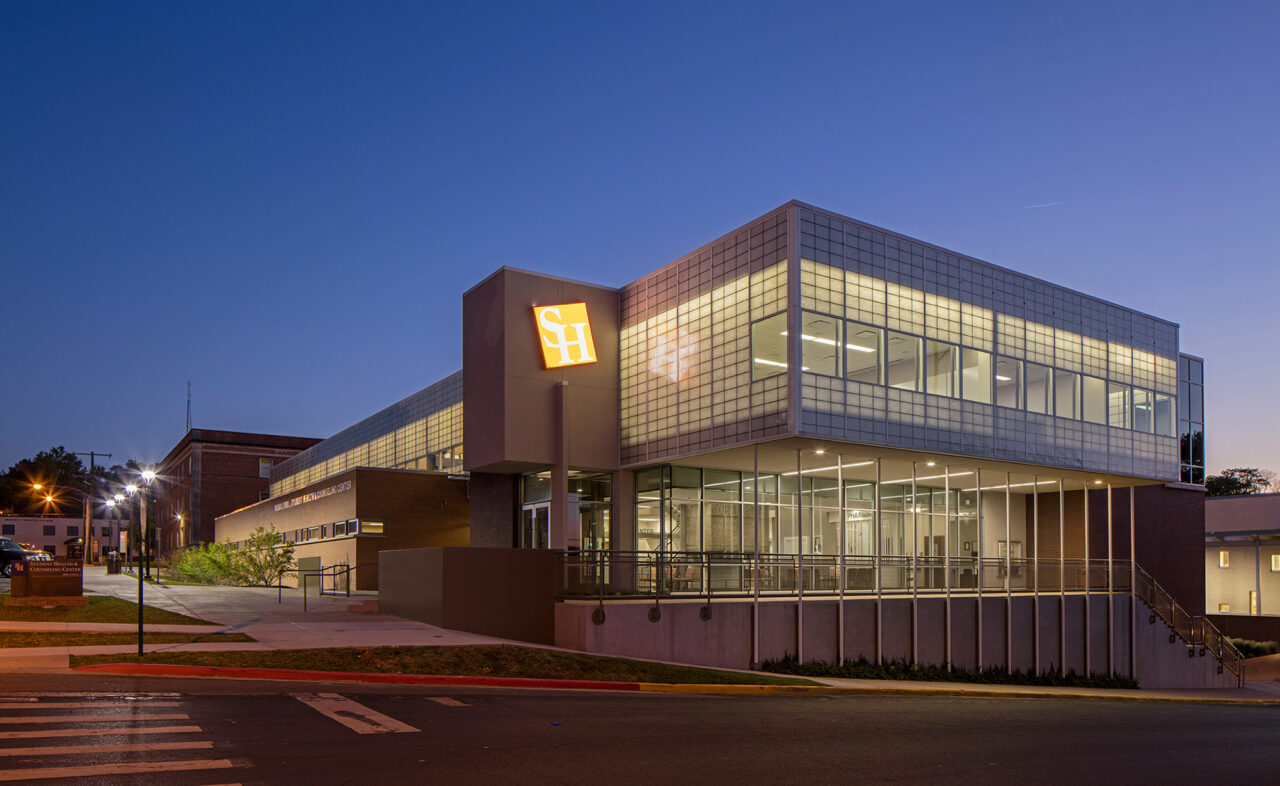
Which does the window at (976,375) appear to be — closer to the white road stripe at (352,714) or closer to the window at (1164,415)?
the window at (1164,415)

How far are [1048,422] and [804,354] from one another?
11.1 meters

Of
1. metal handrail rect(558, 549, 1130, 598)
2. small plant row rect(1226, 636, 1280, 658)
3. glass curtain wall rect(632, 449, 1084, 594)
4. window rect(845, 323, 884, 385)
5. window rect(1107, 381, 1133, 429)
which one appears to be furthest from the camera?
small plant row rect(1226, 636, 1280, 658)

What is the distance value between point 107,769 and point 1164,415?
3520cm

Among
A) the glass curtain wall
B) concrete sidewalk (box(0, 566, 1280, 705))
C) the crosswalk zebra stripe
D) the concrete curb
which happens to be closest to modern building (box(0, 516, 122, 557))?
concrete sidewalk (box(0, 566, 1280, 705))

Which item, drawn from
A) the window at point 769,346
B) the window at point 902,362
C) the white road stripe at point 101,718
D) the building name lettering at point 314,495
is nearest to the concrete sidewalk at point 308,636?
the white road stripe at point 101,718

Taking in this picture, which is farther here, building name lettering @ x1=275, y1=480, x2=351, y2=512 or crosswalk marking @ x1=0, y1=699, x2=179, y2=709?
building name lettering @ x1=275, y1=480, x2=351, y2=512

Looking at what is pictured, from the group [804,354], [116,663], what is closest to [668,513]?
[804,354]

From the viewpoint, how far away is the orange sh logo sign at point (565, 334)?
28578mm

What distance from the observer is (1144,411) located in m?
34.6

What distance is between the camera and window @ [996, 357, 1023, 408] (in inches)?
1175

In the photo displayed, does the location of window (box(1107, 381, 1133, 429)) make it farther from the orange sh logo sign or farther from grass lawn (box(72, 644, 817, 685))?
grass lawn (box(72, 644, 817, 685))

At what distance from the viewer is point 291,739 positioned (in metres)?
10.5

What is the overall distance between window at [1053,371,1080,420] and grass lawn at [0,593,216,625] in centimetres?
2478

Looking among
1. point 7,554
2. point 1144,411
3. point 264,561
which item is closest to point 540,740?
point 1144,411
